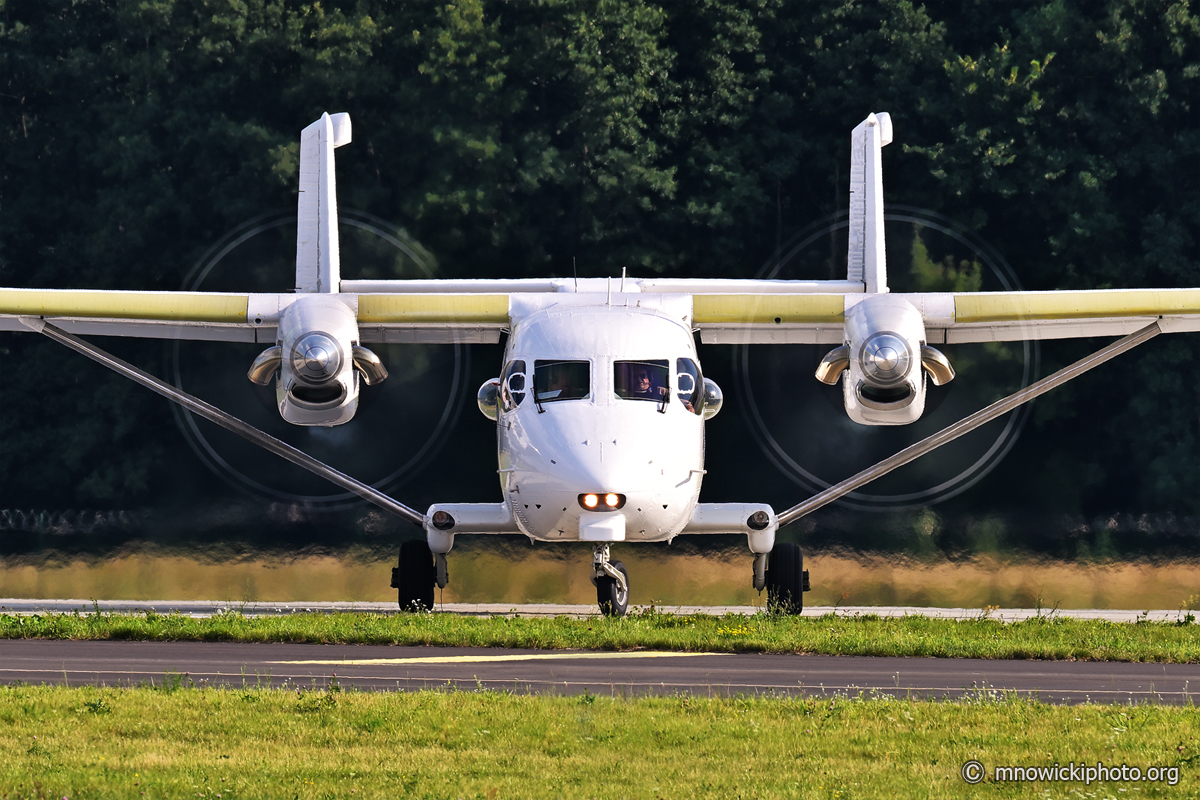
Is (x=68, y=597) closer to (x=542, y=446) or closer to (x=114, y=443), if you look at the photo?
(x=114, y=443)

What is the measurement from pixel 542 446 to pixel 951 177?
15795 millimetres

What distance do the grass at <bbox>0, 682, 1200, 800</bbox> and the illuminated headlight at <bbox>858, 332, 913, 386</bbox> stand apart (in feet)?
20.3

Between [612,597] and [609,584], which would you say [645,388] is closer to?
[609,584]

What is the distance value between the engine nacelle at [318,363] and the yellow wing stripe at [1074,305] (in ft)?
24.6

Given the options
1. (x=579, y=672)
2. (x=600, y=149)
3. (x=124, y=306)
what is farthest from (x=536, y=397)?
(x=600, y=149)

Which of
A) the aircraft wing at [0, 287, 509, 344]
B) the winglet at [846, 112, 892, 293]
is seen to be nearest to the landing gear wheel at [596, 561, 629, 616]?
the aircraft wing at [0, 287, 509, 344]

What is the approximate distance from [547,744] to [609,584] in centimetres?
756

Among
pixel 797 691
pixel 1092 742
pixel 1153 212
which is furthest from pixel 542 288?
pixel 1153 212

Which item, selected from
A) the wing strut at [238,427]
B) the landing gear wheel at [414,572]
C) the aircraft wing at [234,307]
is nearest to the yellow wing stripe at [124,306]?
the aircraft wing at [234,307]

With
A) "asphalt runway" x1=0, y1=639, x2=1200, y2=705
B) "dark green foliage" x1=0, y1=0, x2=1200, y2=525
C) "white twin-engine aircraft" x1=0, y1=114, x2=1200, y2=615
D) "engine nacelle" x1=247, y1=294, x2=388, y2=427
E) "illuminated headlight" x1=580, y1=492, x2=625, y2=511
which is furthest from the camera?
"dark green foliage" x1=0, y1=0, x2=1200, y2=525

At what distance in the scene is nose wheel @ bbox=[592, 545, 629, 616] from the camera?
59.2ft

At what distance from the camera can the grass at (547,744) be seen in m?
9.72

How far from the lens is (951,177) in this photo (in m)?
30.5

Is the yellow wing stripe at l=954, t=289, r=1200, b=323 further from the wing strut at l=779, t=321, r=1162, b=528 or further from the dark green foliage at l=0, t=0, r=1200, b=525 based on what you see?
the dark green foliage at l=0, t=0, r=1200, b=525
